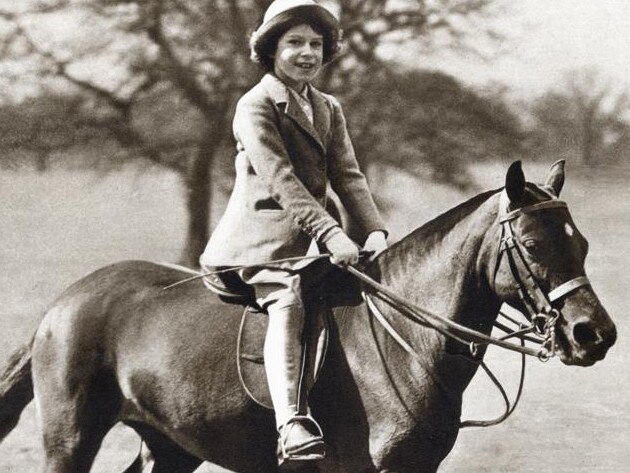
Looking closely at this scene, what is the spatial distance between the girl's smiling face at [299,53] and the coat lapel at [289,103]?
68 mm

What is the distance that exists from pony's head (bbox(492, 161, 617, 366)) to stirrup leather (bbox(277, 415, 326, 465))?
922 mm

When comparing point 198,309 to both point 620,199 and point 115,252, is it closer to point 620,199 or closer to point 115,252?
point 115,252

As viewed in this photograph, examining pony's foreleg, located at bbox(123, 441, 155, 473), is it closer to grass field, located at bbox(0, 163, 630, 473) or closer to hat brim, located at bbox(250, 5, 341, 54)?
hat brim, located at bbox(250, 5, 341, 54)

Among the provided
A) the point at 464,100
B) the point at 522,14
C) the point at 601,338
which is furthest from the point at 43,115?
the point at 601,338

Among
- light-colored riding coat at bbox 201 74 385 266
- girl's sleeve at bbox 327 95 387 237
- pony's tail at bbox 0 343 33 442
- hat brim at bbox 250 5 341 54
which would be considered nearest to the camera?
light-colored riding coat at bbox 201 74 385 266

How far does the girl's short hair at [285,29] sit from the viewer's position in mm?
3924

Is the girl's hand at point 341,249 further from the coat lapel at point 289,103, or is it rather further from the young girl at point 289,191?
the coat lapel at point 289,103

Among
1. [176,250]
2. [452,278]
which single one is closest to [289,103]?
[452,278]

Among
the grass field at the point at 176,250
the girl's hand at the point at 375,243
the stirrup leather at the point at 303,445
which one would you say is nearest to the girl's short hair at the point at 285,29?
the girl's hand at the point at 375,243

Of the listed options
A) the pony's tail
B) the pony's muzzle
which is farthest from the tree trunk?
the pony's muzzle

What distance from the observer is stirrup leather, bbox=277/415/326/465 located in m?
3.55

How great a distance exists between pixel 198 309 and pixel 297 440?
1014 millimetres

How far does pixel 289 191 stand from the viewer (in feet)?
12.3

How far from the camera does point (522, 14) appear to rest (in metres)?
8.02
